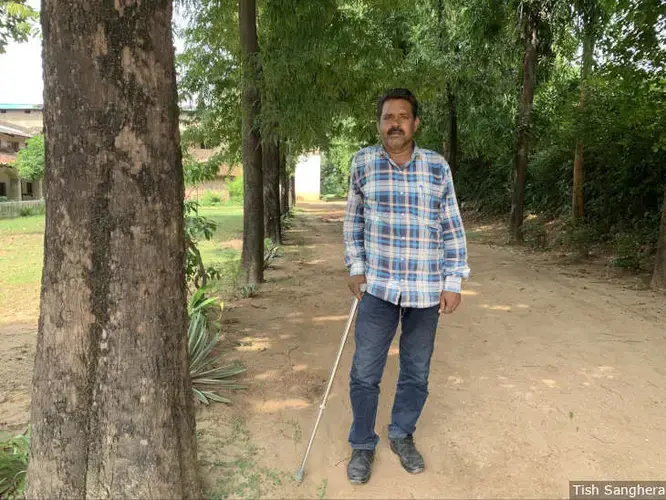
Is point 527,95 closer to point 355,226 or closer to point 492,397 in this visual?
point 492,397

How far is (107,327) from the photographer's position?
2236mm

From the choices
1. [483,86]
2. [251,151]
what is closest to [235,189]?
[483,86]

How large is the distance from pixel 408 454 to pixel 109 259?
6.68 feet

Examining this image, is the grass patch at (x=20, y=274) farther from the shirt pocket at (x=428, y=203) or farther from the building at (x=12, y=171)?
the building at (x=12, y=171)

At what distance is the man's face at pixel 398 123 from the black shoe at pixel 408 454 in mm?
1767

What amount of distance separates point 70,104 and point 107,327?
0.94 m

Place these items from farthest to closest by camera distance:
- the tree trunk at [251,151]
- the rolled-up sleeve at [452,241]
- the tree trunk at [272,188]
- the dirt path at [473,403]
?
the tree trunk at [272,188], the tree trunk at [251,151], the dirt path at [473,403], the rolled-up sleeve at [452,241]

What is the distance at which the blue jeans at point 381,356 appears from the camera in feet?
9.41

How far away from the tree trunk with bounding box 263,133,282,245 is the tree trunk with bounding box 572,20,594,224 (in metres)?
6.56

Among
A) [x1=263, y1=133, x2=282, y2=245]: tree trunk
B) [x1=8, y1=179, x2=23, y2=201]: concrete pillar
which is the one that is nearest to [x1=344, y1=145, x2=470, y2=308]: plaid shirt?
[x1=263, y1=133, x2=282, y2=245]: tree trunk

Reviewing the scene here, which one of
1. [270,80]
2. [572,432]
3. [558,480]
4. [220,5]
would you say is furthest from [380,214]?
[220,5]

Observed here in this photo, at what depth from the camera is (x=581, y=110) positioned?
1059 cm

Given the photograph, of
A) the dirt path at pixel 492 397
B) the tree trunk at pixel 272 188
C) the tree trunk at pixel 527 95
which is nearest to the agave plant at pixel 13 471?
the dirt path at pixel 492 397

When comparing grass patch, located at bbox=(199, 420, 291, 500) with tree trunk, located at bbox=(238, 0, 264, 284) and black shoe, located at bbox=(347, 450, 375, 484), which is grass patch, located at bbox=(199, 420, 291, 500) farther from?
tree trunk, located at bbox=(238, 0, 264, 284)
